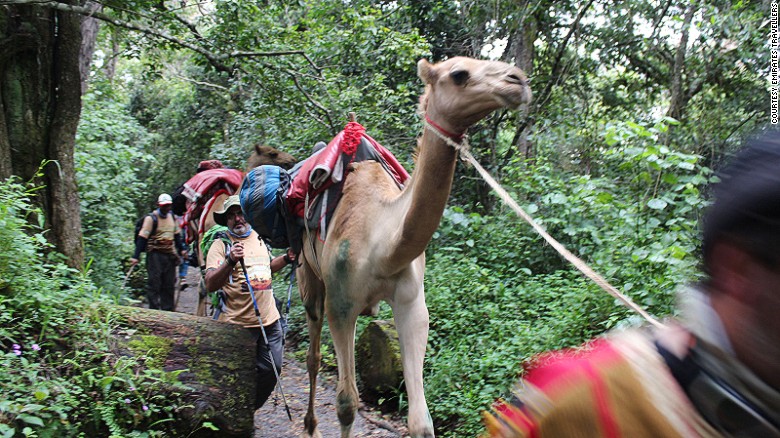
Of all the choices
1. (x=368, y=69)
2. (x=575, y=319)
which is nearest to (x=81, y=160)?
(x=368, y=69)

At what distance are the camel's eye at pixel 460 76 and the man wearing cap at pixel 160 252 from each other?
301 inches

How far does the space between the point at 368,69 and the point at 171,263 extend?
183 inches

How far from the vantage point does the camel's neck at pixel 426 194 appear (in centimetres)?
353

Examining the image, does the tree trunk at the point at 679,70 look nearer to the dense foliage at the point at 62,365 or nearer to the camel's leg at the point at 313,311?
the camel's leg at the point at 313,311

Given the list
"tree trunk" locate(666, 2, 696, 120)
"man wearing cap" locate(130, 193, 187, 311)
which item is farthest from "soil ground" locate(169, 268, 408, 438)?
"tree trunk" locate(666, 2, 696, 120)

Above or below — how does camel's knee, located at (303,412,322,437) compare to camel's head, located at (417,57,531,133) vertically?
below

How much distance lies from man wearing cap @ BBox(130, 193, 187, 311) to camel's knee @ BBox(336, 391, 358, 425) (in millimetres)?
6168

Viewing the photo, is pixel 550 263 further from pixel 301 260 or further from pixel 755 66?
pixel 755 66

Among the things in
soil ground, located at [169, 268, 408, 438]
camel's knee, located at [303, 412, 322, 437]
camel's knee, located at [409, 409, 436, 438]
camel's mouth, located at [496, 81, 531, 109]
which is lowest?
soil ground, located at [169, 268, 408, 438]

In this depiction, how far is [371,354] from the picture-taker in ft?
22.3

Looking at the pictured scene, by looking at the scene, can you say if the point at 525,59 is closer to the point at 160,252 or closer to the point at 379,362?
the point at 379,362

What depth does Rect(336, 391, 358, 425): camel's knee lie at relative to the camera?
4.68 meters

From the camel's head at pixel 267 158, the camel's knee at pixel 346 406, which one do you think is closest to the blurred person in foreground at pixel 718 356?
the camel's knee at pixel 346 406

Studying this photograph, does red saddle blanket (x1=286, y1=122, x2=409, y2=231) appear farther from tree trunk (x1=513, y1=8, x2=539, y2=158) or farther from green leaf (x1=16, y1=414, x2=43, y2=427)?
tree trunk (x1=513, y1=8, x2=539, y2=158)
